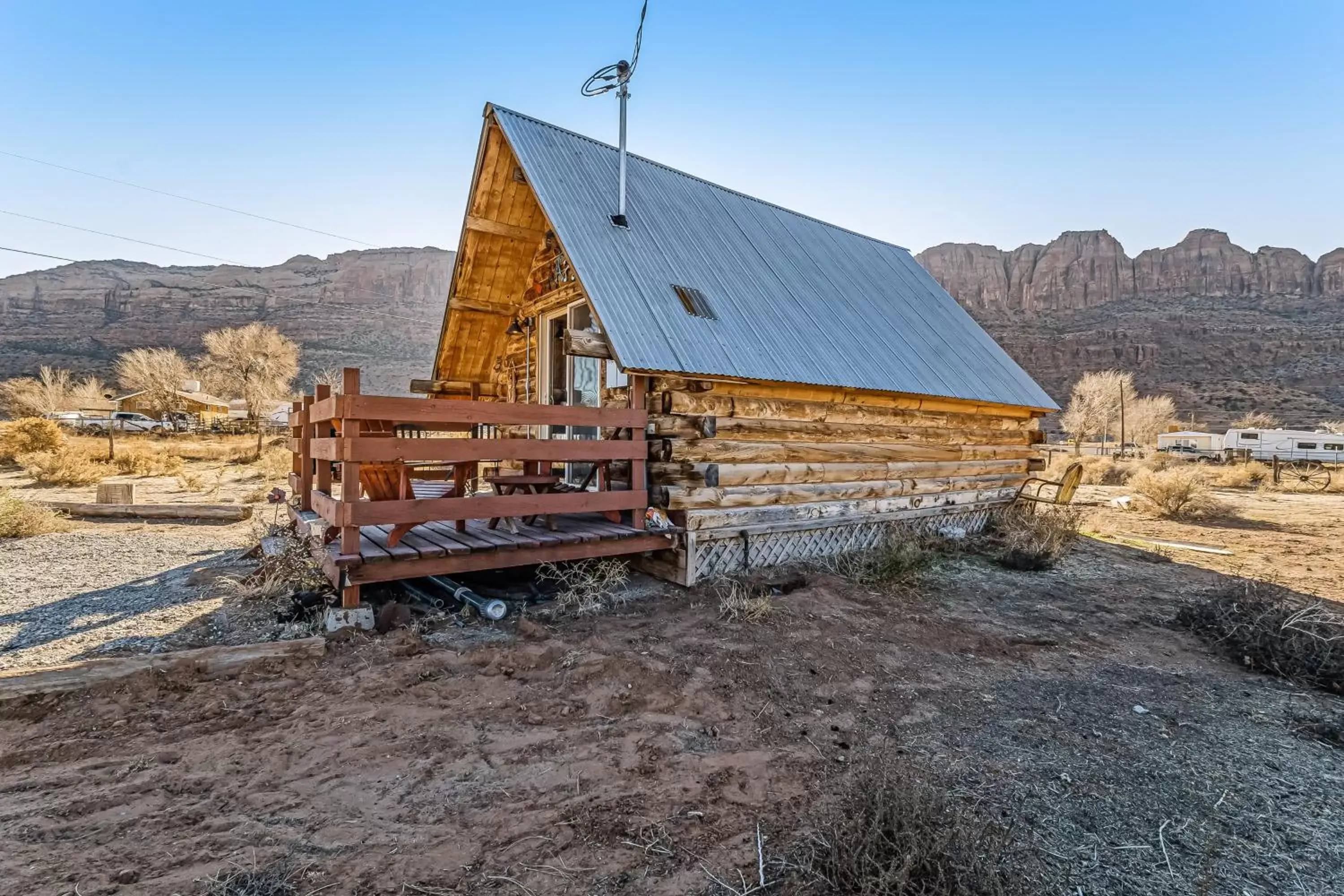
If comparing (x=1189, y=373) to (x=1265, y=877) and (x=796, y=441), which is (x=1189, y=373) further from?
(x=1265, y=877)

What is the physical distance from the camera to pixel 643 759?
11.3 ft

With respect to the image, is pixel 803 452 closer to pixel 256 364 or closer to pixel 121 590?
pixel 121 590

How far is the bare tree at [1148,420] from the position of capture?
4466 cm

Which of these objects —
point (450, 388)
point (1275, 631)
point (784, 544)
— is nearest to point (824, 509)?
point (784, 544)

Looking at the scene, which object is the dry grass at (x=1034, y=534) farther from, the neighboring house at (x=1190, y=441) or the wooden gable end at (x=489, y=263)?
the neighboring house at (x=1190, y=441)

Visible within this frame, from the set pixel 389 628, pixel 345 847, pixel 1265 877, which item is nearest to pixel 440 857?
pixel 345 847

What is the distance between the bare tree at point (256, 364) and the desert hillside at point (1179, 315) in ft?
210

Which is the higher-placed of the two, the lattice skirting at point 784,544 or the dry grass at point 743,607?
the lattice skirting at point 784,544

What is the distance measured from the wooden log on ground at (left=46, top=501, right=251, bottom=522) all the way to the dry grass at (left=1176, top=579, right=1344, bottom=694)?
14.6 metres

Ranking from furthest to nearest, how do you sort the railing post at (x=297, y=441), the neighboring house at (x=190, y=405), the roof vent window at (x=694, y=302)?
the neighboring house at (x=190, y=405)
the roof vent window at (x=694, y=302)
the railing post at (x=297, y=441)

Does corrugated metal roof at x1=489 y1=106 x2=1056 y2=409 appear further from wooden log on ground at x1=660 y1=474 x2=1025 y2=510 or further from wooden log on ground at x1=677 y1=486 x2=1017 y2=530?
wooden log on ground at x1=677 y1=486 x2=1017 y2=530

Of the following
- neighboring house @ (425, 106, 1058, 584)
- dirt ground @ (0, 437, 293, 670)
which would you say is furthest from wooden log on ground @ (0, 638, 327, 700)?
neighboring house @ (425, 106, 1058, 584)

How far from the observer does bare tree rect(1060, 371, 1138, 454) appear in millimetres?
45594

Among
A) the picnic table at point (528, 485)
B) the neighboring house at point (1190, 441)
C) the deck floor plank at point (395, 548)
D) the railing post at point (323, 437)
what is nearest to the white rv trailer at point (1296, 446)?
the neighboring house at point (1190, 441)
